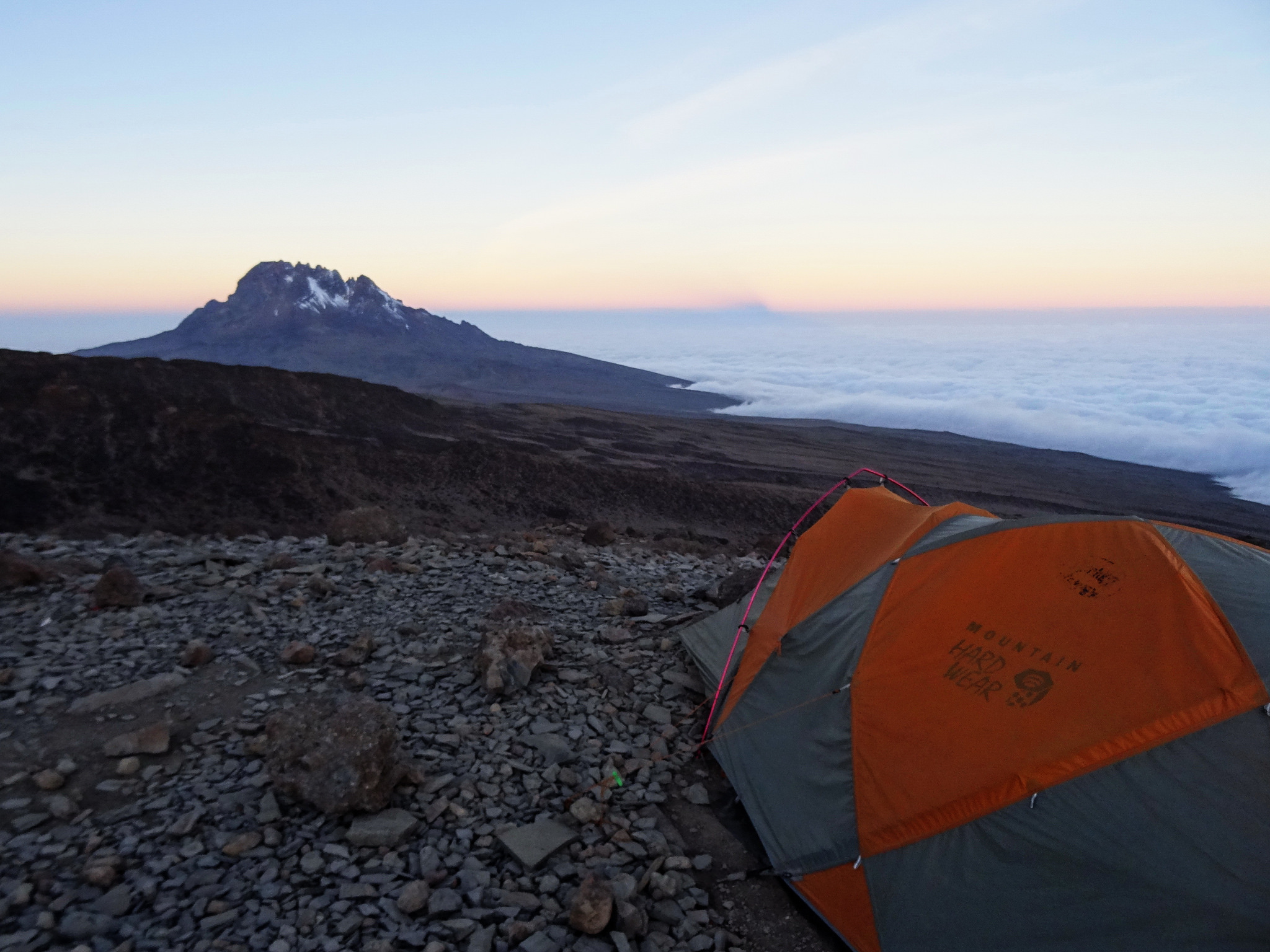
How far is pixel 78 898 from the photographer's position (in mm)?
3754

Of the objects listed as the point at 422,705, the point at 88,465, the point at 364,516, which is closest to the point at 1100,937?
the point at 422,705

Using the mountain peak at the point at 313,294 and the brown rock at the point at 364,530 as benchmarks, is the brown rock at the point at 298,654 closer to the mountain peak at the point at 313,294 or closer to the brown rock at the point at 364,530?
the brown rock at the point at 364,530

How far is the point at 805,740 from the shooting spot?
498cm

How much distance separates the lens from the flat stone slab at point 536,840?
173 inches

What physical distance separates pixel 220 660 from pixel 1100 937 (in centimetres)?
673

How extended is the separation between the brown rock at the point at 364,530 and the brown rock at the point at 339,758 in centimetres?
590

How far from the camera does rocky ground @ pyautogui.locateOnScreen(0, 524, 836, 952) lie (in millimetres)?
3857

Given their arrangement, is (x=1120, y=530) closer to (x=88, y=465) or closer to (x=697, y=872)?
(x=697, y=872)

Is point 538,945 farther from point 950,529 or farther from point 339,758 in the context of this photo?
point 950,529

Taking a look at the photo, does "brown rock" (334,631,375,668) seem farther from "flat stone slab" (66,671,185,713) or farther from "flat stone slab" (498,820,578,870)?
"flat stone slab" (498,820,578,870)

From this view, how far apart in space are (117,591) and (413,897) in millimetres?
5296

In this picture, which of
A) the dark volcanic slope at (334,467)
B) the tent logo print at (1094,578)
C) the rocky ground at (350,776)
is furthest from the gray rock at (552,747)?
the dark volcanic slope at (334,467)

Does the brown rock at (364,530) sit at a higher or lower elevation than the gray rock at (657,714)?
higher

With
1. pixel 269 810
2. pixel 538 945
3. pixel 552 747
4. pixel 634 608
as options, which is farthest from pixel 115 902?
pixel 634 608
